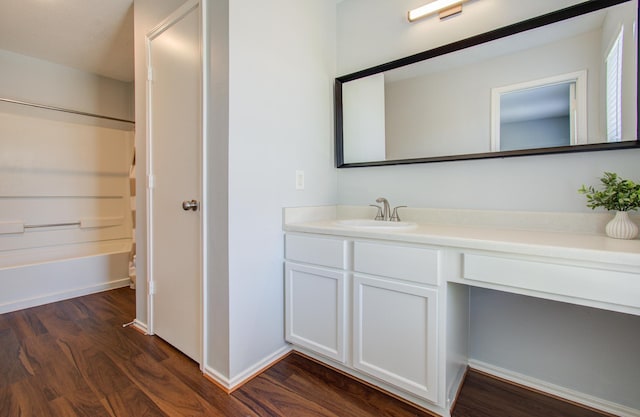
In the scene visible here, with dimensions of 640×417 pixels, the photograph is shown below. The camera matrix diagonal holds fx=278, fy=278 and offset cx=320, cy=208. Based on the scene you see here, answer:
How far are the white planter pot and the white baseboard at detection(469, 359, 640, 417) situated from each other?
78cm

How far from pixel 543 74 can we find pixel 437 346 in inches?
55.2

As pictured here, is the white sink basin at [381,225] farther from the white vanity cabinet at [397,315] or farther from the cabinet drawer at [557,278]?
the cabinet drawer at [557,278]

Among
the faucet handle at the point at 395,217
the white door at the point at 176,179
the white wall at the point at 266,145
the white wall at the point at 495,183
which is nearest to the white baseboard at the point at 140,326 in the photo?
the white door at the point at 176,179

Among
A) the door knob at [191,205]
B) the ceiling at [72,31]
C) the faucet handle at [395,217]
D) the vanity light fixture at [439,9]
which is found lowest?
the faucet handle at [395,217]

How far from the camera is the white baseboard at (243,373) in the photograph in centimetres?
141

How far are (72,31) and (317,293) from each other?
119 inches

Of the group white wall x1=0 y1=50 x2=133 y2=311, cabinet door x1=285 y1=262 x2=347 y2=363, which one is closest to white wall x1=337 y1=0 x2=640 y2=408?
cabinet door x1=285 y1=262 x2=347 y2=363

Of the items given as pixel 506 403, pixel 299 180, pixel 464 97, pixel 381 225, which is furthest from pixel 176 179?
pixel 506 403

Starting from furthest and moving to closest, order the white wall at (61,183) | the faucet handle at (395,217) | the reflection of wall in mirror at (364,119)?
the white wall at (61,183) < the reflection of wall in mirror at (364,119) < the faucet handle at (395,217)

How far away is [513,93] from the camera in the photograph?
1.46m

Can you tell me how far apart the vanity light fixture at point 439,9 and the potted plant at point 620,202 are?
3.84ft

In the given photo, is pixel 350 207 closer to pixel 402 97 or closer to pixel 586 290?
pixel 402 97

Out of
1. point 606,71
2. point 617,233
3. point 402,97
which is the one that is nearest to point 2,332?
point 402,97

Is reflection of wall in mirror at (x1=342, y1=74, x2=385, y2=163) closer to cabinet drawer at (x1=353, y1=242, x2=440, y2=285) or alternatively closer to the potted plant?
cabinet drawer at (x1=353, y1=242, x2=440, y2=285)
